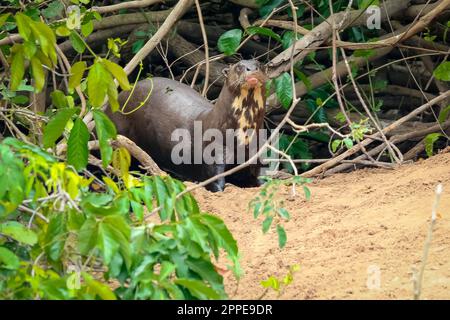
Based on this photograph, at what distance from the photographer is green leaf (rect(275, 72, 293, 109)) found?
5.22 meters

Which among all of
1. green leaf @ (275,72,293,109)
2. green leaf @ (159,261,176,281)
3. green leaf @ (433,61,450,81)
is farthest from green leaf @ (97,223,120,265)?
green leaf @ (433,61,450,81)

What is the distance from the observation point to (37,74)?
11.4 feet

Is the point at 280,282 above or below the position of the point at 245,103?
below

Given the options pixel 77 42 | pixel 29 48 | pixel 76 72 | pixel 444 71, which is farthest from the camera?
pixel 444 71

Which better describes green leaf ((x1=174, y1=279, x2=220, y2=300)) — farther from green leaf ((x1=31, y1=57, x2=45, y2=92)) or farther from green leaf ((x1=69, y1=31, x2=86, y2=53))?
green leaf ((x1=69, y1=31, x2=86, y2=53))

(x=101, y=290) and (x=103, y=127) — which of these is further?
(x=103, y=127)

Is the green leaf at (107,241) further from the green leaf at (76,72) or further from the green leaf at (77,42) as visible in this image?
the green leaf at (77,42)

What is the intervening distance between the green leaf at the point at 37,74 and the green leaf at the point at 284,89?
75.9 inches

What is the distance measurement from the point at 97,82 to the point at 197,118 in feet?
7.45

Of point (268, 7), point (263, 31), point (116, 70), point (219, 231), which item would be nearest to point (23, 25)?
point (116, 70)

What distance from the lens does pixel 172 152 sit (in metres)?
5.68

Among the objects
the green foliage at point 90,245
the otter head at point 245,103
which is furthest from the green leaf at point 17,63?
the otter head at point 245,103

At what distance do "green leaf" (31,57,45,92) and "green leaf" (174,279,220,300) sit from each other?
1013 mm

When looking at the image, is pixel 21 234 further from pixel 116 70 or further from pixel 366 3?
pixel 366 3
